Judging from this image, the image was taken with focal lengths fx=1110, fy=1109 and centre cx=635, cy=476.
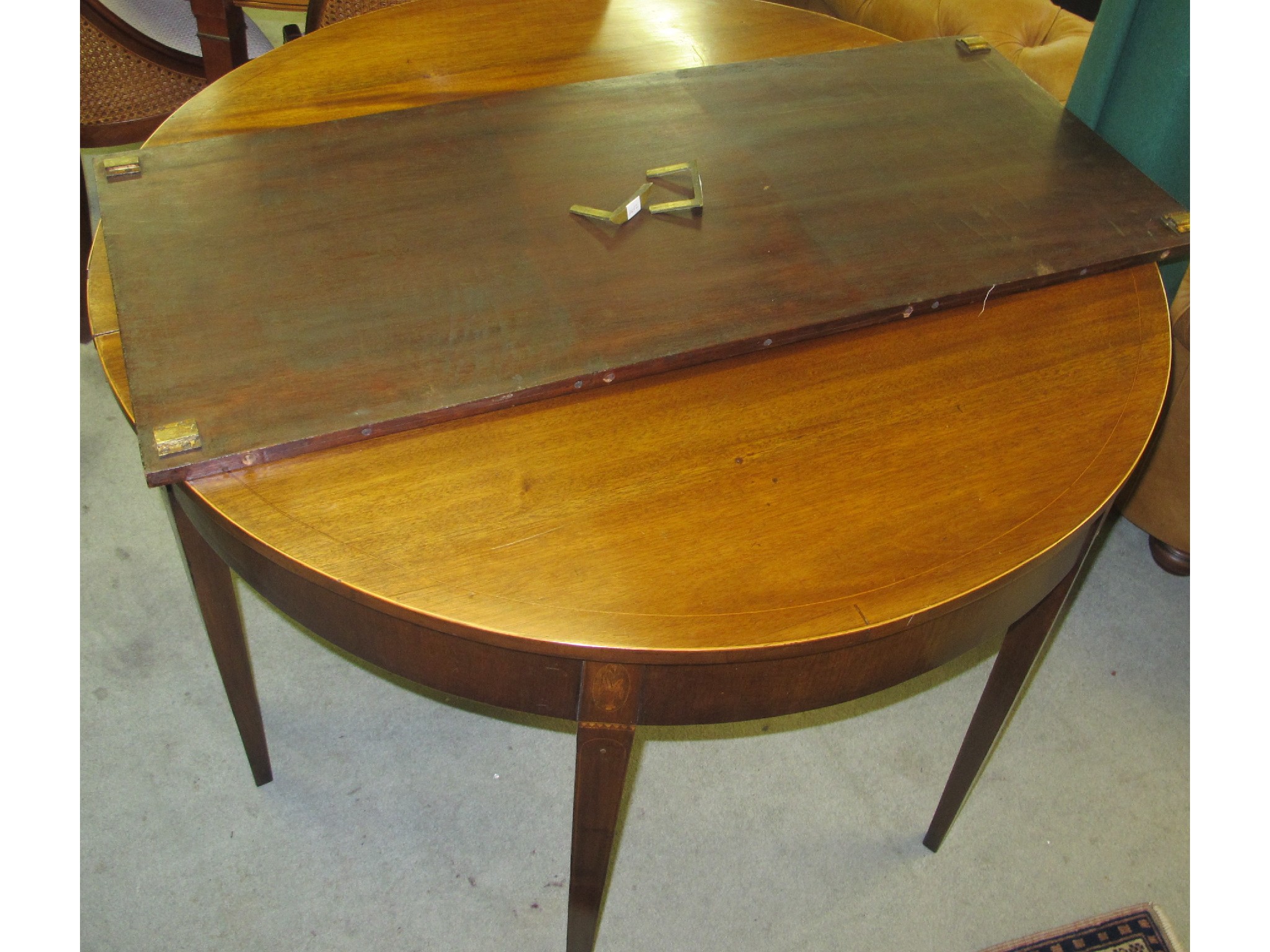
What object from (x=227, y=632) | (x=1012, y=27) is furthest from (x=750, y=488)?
(x=1012, y=27)

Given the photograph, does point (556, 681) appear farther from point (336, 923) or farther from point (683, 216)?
point (336, 923)

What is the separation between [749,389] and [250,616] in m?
1.03

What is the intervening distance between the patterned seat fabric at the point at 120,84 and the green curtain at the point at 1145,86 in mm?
1544

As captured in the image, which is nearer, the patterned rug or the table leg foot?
the table leg foot

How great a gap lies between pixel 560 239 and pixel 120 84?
1.30 metres

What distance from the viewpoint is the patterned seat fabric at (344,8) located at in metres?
1.78

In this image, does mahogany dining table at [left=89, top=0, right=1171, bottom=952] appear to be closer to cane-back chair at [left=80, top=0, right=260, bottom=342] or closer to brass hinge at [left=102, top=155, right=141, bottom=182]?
brass hinge at [left=102, top=155, right=141, bottom=182]

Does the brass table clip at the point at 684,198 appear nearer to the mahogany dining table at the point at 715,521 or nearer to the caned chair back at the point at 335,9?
the mahogany dining table at the point at 715,521

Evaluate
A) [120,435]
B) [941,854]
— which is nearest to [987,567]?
[941,854]

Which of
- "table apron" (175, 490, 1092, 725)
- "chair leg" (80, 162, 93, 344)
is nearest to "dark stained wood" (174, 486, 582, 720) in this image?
"table apron" (175, 490, 1092, 725)

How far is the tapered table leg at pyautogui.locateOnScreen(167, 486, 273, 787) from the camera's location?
114 centimetres

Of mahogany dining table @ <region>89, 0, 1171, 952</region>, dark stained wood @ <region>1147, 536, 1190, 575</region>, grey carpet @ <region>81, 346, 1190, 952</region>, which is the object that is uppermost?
mahogany dining table @ <region>89, 0, 1171, 952</region>

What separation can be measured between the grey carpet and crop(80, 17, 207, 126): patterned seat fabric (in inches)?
31.8

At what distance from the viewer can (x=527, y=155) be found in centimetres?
125
